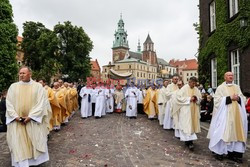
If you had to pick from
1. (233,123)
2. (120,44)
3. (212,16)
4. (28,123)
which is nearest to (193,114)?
(233,123)

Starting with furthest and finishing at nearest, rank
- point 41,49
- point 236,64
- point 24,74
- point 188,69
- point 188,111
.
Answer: point 188,69, point 41,49, point 236,64, point 188,111, point 24,74

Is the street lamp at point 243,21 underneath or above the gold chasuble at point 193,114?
above

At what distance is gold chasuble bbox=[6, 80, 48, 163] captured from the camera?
4859 millimetres

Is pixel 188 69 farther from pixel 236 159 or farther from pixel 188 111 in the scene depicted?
pixel 236 159

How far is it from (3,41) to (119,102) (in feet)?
52.9

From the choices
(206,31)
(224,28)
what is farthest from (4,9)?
(224,28)

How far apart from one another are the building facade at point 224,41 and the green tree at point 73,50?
2400cm

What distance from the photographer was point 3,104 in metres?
7.74

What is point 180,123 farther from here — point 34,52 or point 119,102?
point 34,52

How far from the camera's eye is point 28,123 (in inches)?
197

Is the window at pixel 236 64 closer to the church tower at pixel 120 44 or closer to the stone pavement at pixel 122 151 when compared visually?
the stone pavement at pixel 122 151

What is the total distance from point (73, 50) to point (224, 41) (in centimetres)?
2891

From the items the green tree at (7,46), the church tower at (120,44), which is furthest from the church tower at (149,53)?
the green tree at (7,46)

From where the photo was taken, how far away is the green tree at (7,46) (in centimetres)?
2491
